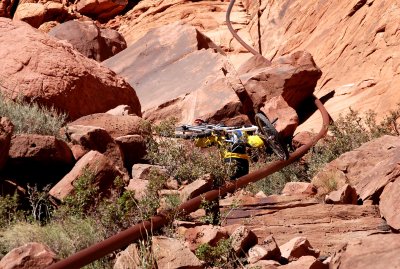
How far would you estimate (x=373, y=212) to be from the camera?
548cm

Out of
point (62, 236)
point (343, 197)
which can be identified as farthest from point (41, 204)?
point (343, 197)

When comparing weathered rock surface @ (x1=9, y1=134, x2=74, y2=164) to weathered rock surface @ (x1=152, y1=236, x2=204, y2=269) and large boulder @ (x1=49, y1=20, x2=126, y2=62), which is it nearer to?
weathered rock surface @ (x1=152, y1=236, x2=204, y2=269)

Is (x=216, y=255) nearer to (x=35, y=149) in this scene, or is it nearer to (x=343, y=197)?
(x=343, y=197)

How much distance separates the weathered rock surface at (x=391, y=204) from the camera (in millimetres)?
4738

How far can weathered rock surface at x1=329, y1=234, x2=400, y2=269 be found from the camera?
325 centimetres

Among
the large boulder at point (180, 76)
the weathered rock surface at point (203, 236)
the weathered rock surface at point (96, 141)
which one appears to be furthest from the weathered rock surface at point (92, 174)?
the large boulder at point (180, 76)

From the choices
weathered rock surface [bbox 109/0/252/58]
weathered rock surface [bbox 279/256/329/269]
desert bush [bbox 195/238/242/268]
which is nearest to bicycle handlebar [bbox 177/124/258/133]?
desert bush [bbox 195/238/242/268]

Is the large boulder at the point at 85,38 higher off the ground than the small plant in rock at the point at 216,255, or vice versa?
the small plant in rock at the point at 216,255

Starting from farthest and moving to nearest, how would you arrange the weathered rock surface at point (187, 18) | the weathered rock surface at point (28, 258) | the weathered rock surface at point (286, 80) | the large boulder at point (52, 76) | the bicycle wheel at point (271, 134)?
the weathered rock surface at point (187, 18) < the weathered rock surface at point (286, 80) < the large boulder at point (52, 76) < the bicycle wheel at point (271, 134) < the weathered rock surface at point (28, 258)

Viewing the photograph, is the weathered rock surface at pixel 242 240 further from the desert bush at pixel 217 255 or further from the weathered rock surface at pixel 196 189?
the weathered rock surface at pixel 196 189

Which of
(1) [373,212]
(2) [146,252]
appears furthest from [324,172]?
(2) [146,252]

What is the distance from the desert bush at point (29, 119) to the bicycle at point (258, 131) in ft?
5.64

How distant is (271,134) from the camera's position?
25.4 ft

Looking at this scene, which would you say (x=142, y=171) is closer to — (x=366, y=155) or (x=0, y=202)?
(x=0, y=202)
